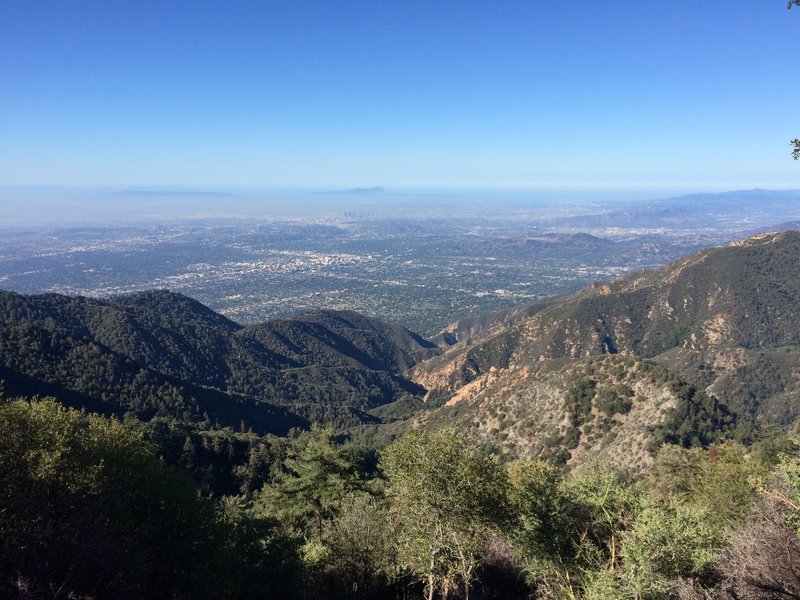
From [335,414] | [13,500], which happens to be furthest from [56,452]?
[335,414]

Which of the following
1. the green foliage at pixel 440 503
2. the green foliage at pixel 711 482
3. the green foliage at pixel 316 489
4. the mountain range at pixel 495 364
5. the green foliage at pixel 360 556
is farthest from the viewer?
the mountain range at pixel 495 364

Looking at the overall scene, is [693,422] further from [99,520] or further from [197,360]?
[197,360]

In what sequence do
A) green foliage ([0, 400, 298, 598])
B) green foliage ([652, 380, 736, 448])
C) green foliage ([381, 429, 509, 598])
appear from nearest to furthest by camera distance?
green foliage ([0, 400, 298, 598]) → green foliage ([381, 429, 509, 598]) → green foliage ([652, 380, 736, 448])

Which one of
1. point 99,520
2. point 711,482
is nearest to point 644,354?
point 711,482

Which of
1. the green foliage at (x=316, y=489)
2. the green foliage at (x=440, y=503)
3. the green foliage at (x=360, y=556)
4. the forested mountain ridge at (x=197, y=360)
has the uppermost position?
the green foliage at (x=440, y=503)

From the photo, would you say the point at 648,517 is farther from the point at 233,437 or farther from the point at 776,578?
the point at 233,437

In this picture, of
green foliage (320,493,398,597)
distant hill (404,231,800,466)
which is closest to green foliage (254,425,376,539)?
green foliage (320,493,398,597)

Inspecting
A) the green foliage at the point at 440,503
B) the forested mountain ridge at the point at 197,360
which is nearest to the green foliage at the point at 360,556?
the green foliage at the point at 440,503

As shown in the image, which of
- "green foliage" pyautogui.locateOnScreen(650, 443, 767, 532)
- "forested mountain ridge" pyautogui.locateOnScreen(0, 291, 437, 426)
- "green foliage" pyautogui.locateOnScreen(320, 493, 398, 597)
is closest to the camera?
"green foliage" pyautogui.locateOnScreen(320, 493, 398, 597)

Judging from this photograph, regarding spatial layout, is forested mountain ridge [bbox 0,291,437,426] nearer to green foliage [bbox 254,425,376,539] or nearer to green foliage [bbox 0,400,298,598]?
green foliage [bbox 254,425,376,539]

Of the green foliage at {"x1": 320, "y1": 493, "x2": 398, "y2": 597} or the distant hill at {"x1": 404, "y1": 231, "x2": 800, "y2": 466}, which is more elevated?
the green foliage at {"x1": 320, "y1": 493, "x2": 398, "y2": 597}

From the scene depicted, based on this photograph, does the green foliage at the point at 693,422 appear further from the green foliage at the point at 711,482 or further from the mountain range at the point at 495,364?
the green foliage at the point at 711,482
